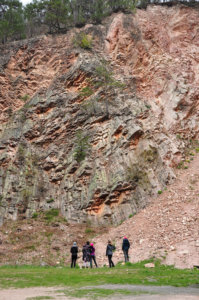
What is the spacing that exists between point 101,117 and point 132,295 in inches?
703

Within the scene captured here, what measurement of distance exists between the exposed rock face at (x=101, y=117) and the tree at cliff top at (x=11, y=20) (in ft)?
13.9

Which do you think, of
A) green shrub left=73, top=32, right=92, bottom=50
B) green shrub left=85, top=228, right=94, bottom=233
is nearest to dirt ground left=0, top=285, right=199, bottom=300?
green shrub left=85, top=228, right=94, bottom=233

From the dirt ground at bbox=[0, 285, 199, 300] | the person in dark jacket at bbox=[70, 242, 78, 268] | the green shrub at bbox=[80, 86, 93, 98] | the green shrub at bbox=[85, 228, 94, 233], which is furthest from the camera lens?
the green shrub at bbox=[80, 86, 93, 98]

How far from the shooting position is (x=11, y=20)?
1366 inches

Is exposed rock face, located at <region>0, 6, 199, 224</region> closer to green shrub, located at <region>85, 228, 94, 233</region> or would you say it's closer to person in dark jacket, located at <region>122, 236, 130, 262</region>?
green shrub, located at <region>85, 228, 94, 233</region>

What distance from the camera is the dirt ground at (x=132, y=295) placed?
6117mm

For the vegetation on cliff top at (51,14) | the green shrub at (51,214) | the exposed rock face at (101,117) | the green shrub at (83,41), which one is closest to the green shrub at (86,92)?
the exposed rock face at (101,117)

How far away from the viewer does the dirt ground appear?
6.12m

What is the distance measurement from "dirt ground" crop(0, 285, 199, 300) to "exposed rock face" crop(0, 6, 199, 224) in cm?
1058

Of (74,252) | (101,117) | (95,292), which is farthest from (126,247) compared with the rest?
(101,117)

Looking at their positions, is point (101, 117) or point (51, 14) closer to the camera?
point (101, 117)

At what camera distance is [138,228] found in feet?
51.9

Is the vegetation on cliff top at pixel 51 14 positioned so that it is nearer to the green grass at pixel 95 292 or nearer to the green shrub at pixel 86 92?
the green shrub at pixel 86 92

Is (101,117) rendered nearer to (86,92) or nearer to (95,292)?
(86,92)
